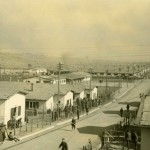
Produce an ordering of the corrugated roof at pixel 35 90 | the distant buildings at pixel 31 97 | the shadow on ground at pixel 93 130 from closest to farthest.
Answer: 1. the shadow on ground at pixel 93 130
2. the distant buildings at pixel 31 97
3. the corrugated roof at pixel 35 90

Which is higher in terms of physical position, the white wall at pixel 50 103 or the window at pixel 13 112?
the white wall at pixel 50 103

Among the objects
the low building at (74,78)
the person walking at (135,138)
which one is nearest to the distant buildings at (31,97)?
the person walking at (135,138)

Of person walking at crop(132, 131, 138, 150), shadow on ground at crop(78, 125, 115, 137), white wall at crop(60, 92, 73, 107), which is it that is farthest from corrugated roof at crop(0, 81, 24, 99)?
person walking at crop(132, 131, 138, 150)

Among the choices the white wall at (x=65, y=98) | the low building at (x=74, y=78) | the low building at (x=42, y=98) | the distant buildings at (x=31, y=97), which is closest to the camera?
the distant buildings at (x=31, y=97)

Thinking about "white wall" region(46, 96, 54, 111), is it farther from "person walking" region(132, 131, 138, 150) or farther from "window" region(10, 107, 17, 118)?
"person walking" region(132, 131, 138, 150)

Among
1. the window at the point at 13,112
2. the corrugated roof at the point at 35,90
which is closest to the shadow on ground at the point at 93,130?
the window at the point at 13,112

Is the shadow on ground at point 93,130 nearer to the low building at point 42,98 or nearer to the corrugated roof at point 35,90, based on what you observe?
the corrugated roof at point 35,90

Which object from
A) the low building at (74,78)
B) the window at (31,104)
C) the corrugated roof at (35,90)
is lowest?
the window at (31,104)

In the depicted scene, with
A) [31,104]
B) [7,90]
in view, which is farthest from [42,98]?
[7,90]

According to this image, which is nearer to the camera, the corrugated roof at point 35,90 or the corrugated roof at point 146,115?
the corrugated roof at point 146,115

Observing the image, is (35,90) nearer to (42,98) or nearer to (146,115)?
(42,98)
